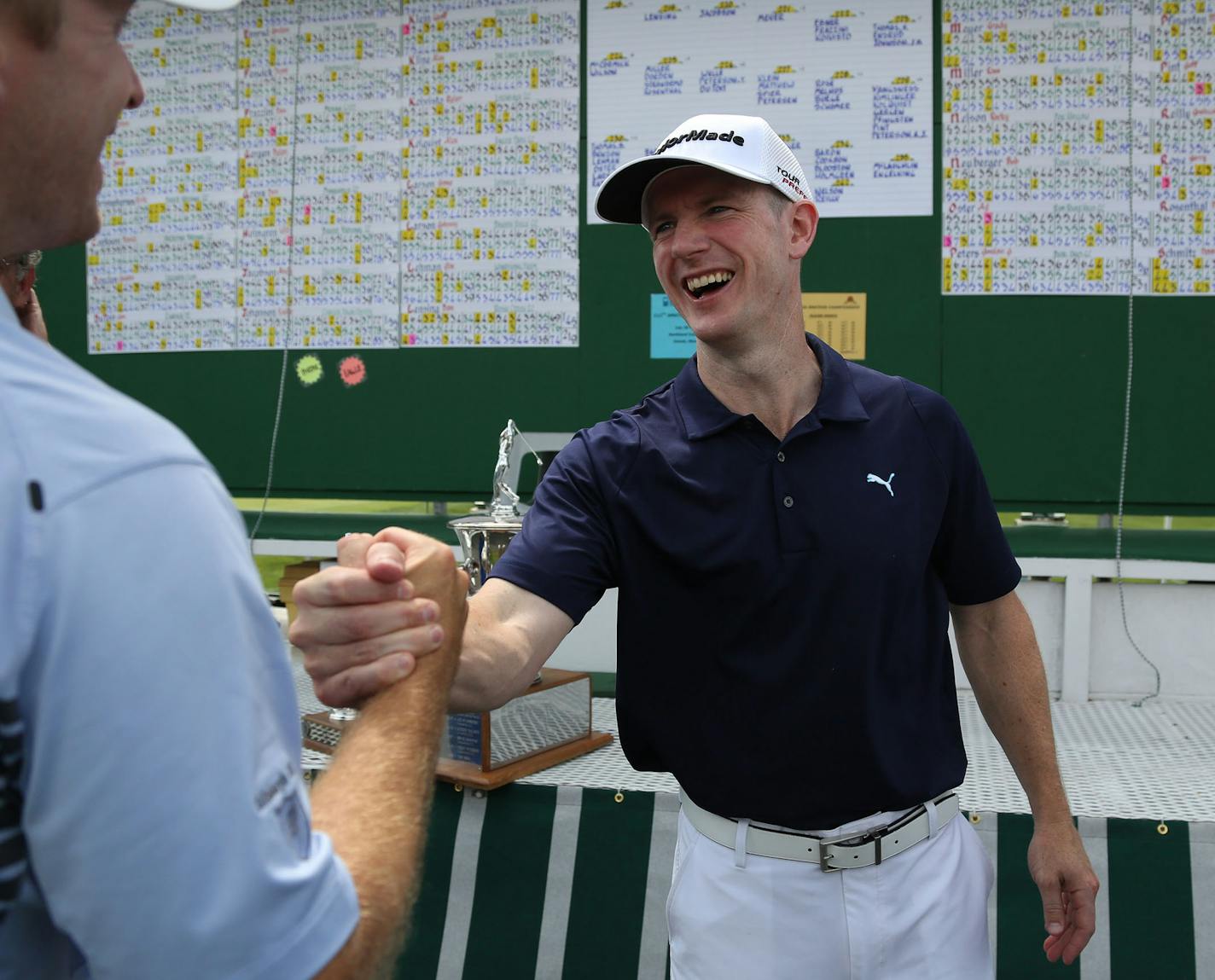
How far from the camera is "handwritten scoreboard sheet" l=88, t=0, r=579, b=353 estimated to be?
A: 3.12 meters

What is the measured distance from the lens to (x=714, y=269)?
5.17ft

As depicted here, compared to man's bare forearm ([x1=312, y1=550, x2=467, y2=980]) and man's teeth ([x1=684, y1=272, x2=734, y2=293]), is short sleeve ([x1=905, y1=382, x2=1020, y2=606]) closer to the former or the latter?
man's teeth ([x1=684, y1=272, x2=734, y2=293])

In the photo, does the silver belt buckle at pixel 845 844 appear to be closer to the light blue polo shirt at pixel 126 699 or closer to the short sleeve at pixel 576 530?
the short sleeve at pixel 576 530

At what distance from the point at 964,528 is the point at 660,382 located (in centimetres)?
162

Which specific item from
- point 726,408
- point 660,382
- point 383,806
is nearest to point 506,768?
point 726,408

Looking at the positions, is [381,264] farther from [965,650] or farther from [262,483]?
[965,650]

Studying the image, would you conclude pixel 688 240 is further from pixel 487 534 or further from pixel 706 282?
pixel 487 534

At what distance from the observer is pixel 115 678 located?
47cm

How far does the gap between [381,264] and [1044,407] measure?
198 centimetres

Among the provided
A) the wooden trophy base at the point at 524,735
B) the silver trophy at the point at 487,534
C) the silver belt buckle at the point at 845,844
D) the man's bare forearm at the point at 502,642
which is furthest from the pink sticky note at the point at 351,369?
the silver belt buckle at the point at 845,844

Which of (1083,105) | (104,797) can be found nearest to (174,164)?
(1083,105)

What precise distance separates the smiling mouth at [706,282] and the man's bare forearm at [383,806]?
Answer: 2.85 ft

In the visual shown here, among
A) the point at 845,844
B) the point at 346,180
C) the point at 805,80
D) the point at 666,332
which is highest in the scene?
the point at 805,80

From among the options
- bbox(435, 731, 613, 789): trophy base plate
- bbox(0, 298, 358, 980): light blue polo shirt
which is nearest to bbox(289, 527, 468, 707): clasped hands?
bbox(0, 298, 358, 980): light blue polo shirt
